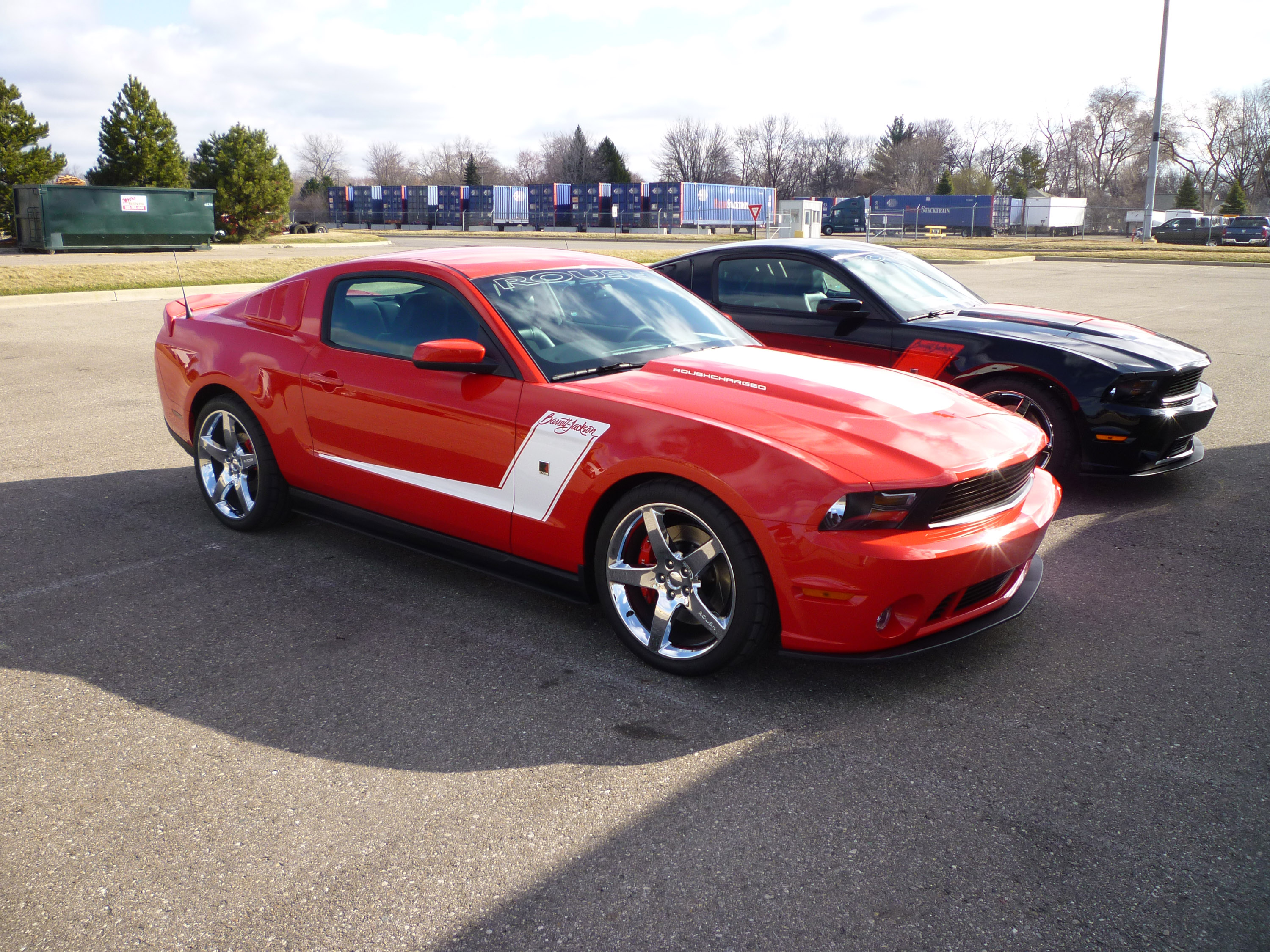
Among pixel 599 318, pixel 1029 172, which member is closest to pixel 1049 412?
pixel 599 318

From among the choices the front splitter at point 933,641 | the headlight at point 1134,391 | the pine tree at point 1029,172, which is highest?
the pine tree at point 1029,172

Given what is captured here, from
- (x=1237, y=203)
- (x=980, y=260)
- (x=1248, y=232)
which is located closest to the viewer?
(x=980, y=260)

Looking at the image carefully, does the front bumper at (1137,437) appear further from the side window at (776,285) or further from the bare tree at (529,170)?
the bare tree at (529,170)

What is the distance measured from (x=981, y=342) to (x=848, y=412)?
293 cm

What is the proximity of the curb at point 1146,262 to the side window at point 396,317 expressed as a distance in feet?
105

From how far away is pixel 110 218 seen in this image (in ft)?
92.8

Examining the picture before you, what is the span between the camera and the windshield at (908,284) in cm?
669

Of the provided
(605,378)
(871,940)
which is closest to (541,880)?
(871,940)

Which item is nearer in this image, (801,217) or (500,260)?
(500,260)

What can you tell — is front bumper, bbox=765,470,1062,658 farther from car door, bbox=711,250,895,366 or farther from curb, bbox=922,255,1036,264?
curb, bbox=922,255,1036,264

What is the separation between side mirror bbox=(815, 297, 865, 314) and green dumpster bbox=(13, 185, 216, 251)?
2744 cm

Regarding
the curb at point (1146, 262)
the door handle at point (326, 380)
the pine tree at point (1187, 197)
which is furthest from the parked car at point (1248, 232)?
the door handle at point (326, 380)

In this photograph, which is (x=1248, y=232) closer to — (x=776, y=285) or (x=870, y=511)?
(x=776, y=285)

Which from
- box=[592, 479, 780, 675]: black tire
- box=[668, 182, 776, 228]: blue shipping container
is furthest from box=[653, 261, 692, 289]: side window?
box=[668, 182, 776, 228]: blue shipping container
